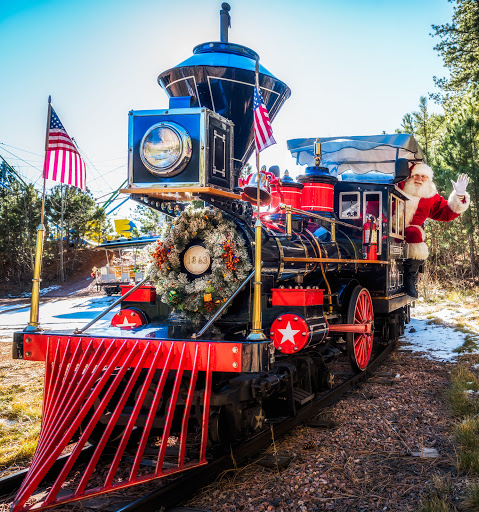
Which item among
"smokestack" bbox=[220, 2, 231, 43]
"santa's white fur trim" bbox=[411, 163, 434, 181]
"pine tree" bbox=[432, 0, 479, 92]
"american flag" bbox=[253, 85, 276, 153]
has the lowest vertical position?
"american flag" bbox=[253, 85, 276, 153]

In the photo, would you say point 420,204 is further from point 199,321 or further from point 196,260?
point 199,321

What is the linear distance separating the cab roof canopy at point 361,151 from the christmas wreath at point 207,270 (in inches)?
175

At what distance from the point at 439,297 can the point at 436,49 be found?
833 centimetres

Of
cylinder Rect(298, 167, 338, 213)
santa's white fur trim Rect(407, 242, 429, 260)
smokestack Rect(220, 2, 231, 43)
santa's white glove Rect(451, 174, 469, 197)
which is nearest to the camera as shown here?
smokestack Rect(220, 2, 231, 43)

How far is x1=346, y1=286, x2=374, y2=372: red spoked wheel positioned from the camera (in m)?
5.64

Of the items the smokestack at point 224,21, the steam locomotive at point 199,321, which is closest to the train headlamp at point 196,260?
the steam locomotive at point 199,321

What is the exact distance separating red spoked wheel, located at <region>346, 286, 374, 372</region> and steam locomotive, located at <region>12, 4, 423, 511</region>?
28 mm

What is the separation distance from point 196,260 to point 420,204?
5.52 m

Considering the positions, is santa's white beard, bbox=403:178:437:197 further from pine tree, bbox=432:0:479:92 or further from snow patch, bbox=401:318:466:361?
pine tree, bbox=432:0:479:92

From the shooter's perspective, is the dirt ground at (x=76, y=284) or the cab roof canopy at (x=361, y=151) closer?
the cab roof canopy at (x=361, y=151)

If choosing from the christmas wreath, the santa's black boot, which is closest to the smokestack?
the christmas wreath

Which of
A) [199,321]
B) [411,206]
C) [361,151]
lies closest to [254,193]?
[199,321]

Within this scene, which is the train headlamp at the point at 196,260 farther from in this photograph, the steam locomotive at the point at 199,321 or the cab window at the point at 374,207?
the cab window at the point at 374,207

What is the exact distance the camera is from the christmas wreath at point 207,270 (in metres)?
4.11
